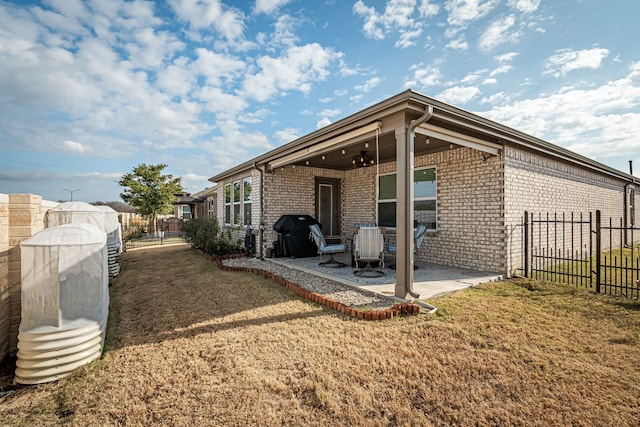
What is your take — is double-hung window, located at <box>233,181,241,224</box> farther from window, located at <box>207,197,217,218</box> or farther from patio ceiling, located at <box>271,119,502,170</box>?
window, located at <box>207,197,217,218</box>

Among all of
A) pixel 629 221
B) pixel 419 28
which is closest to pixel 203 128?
pixel 419 28

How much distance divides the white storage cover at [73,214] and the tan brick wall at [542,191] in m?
9.02

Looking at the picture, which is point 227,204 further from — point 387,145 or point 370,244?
point 370,244

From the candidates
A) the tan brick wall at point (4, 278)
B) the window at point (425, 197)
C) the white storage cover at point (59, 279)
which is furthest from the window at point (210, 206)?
the white storage cover at point (59, 279)

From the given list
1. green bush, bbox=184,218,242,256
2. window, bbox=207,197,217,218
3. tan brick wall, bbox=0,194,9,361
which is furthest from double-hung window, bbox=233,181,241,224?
window, bbox=207,197,217,218

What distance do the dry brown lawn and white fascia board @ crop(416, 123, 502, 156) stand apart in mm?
2804

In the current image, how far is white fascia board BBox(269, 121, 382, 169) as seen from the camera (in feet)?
16.2

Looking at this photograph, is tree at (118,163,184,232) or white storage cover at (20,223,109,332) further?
tree at (118,163,184,232)

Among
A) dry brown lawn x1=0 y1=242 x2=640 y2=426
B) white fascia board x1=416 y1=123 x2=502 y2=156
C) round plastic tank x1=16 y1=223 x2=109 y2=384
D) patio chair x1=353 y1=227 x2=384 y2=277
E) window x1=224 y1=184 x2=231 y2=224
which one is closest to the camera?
dry brown lawn x1=0 y1=242 x2=640 y2=426

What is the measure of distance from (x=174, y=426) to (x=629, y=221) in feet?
57.1

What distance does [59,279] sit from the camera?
8.52ft

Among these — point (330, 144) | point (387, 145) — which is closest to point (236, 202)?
point (330, 144)

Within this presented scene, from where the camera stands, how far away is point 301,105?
9625mm

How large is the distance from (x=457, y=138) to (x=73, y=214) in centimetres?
789
